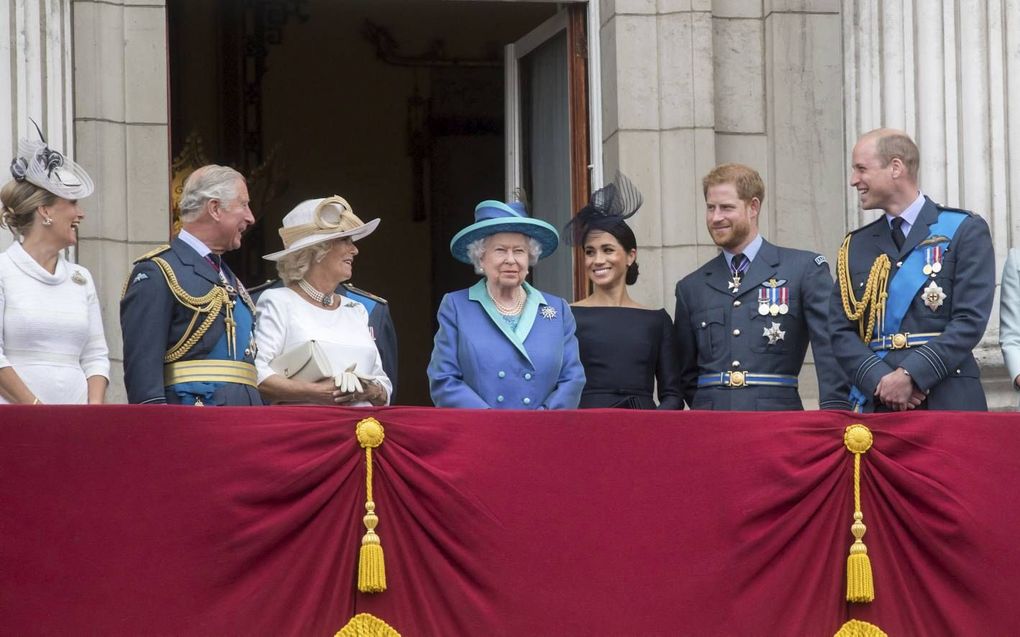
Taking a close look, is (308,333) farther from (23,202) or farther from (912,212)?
(912,212)

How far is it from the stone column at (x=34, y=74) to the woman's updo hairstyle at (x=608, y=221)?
7.93 feet

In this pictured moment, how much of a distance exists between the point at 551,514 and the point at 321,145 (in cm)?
934

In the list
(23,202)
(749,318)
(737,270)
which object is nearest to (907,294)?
(749,318)

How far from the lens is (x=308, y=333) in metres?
6.75

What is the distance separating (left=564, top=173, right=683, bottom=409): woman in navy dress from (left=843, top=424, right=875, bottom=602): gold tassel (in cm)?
134

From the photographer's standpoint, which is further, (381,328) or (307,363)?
(381,328)

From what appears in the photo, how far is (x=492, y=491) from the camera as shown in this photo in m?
5.93

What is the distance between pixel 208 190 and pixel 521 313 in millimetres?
1276

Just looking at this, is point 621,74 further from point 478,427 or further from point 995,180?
point 478,427

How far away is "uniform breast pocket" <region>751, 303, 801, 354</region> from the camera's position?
724 cm

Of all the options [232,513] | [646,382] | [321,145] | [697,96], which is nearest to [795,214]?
[697,96]

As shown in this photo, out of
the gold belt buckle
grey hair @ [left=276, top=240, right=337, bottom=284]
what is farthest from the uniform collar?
grey hair @ [left=276, top=240, right=337, bottom=284]

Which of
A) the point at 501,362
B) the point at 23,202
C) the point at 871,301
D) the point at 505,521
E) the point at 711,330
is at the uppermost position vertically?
the point at 23,202

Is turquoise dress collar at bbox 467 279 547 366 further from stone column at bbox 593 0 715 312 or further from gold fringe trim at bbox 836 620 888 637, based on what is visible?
stone column at bbox 593 0 715 312
